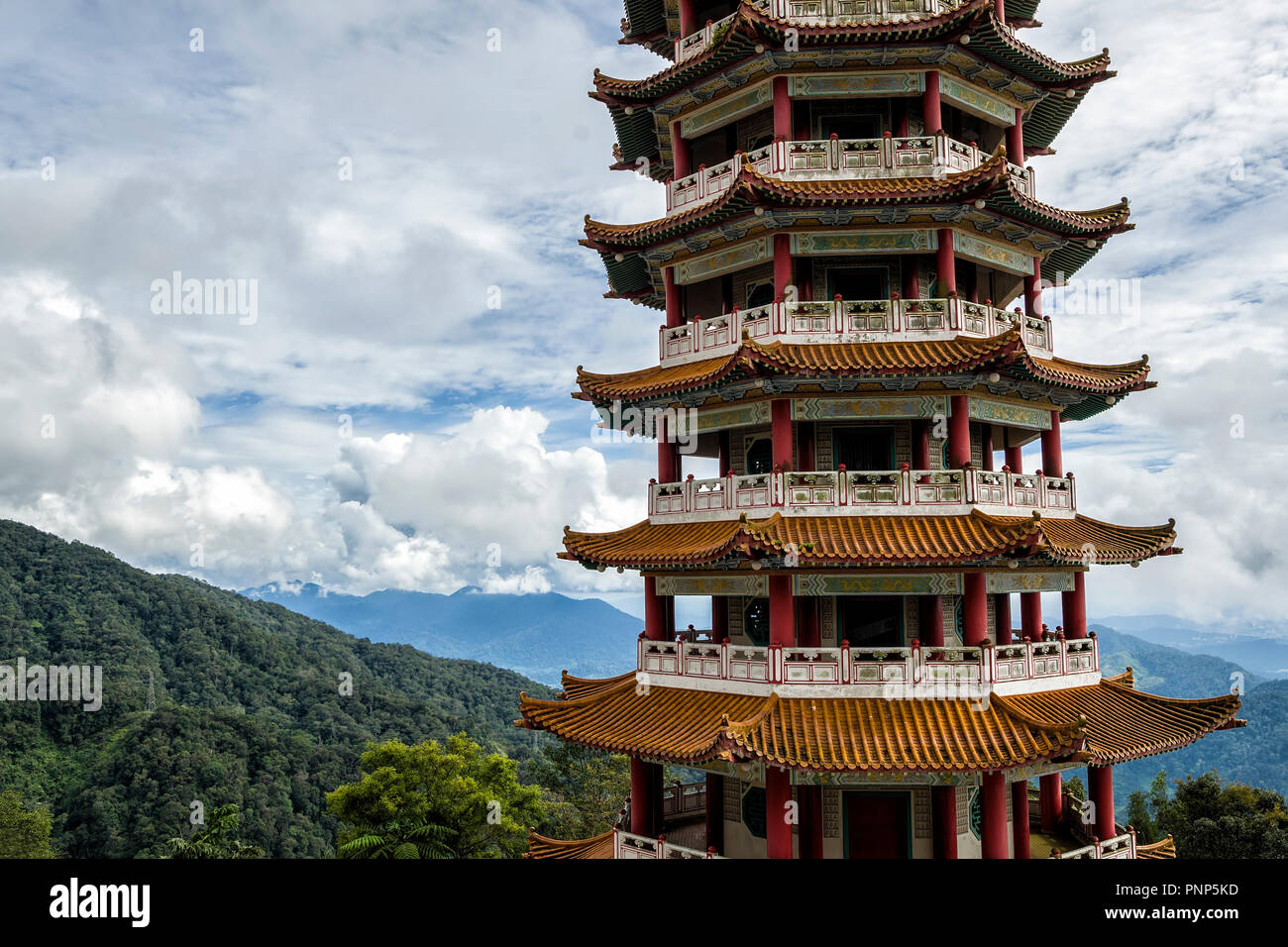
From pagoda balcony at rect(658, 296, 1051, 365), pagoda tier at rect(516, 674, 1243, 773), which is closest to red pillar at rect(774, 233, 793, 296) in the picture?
pagoda balcony at rect(658, 296, 1051, 365)

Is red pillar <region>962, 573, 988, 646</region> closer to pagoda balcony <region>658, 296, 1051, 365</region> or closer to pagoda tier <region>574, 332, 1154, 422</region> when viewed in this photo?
pagoda tier <region>574, 332, 1154, 422</region>

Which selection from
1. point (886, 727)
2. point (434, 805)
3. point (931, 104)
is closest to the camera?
point (886, 727)

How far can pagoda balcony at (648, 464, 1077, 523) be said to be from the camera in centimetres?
1858

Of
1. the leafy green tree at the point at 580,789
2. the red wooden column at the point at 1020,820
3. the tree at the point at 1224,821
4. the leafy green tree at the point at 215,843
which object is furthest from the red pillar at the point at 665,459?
the tree at the point at 1224,821

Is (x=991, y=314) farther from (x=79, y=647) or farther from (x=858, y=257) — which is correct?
(x=79, y=647)

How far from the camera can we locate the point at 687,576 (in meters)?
20.5

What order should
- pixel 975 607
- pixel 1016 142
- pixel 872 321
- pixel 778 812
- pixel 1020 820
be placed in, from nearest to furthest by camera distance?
1. pixel 778 812
2. pixel 975 607
3. pixel 1020 820
4. pixel 872 321
5. pixel 1016 142

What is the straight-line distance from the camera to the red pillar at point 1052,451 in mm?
21156

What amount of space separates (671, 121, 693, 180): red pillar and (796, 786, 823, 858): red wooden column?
1503 centimetres

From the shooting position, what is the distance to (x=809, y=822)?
18.6 m

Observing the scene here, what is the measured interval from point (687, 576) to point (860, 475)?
4.52 meters

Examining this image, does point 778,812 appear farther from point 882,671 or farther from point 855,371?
point 855,371

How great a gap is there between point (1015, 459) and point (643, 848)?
13.3 meters

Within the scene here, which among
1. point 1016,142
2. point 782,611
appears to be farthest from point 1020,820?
point 1016,142
